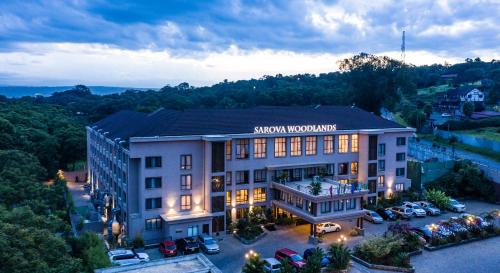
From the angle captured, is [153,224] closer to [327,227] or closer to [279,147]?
[279,147]

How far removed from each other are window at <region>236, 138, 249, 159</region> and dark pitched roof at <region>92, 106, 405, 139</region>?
3.26ft

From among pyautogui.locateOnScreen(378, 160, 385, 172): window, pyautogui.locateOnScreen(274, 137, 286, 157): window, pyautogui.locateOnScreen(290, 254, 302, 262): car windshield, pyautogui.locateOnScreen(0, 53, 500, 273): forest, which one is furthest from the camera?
pyautogui.locateOnScreen(378, 160, 385, 172): window

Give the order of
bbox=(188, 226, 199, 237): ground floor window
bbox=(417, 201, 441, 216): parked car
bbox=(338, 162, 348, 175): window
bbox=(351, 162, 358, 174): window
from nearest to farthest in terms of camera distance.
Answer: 1. bbox=(188, 226, 199, 237): ground floor window
2. bbox=(417, 201, 441, 216): parked car
3. bbox=(338, 162, 348, 175): window
4. bbox=(351, 162, 358, 174): window

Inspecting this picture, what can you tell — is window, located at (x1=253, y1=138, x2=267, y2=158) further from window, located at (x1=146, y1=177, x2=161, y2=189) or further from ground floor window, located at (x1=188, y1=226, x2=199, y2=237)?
window, located at (x1=146, y1=177, x2=161, y2=189)

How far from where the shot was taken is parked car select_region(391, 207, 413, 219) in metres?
46.7

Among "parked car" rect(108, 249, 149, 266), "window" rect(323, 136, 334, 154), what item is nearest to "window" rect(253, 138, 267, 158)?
"window" rect(323, 136, 334, 154)

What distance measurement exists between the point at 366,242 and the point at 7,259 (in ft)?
84.5

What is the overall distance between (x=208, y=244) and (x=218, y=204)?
4810 millimetres

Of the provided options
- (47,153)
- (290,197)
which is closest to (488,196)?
(290,197)

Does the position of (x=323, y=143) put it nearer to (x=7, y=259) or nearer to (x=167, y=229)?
(x=167, y=229)

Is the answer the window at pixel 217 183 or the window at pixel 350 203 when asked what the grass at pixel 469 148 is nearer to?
the window at pixel 350 203

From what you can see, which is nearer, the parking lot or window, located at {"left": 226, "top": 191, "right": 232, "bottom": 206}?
the parking lot

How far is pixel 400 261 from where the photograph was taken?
34.1 metres

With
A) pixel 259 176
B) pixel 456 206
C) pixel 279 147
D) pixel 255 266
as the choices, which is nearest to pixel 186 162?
pixel 259 176
